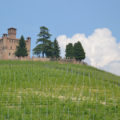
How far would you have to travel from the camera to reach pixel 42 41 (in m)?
53.0

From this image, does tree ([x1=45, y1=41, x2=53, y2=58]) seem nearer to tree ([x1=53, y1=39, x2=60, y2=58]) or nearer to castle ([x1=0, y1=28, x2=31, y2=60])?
tree ([x1=53, y1=39, x2=60, y2=58])

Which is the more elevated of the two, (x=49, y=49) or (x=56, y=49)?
(x=56, y=49)

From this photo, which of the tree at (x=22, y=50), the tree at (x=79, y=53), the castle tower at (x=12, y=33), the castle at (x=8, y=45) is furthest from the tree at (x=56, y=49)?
the castle tower at (x=12, y=33)

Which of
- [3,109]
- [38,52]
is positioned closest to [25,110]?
[3,109]

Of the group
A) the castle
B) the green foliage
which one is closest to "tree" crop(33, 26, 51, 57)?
the green foliage

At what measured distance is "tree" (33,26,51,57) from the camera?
5212cm

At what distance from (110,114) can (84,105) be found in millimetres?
1406

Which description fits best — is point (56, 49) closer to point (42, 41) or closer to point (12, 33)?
point (42, 41)

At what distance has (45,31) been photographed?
52.8 m

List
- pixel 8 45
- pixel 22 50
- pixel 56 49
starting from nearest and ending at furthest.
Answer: pixel 22 50 < pixel 56 49 < pixel 8 45

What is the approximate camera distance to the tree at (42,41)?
171ft

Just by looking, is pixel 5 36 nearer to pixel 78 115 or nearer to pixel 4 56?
pixel 4 56

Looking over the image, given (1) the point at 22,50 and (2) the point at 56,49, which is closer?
(1) the point at 22,50

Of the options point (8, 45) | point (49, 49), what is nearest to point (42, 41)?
point (49, 49)
